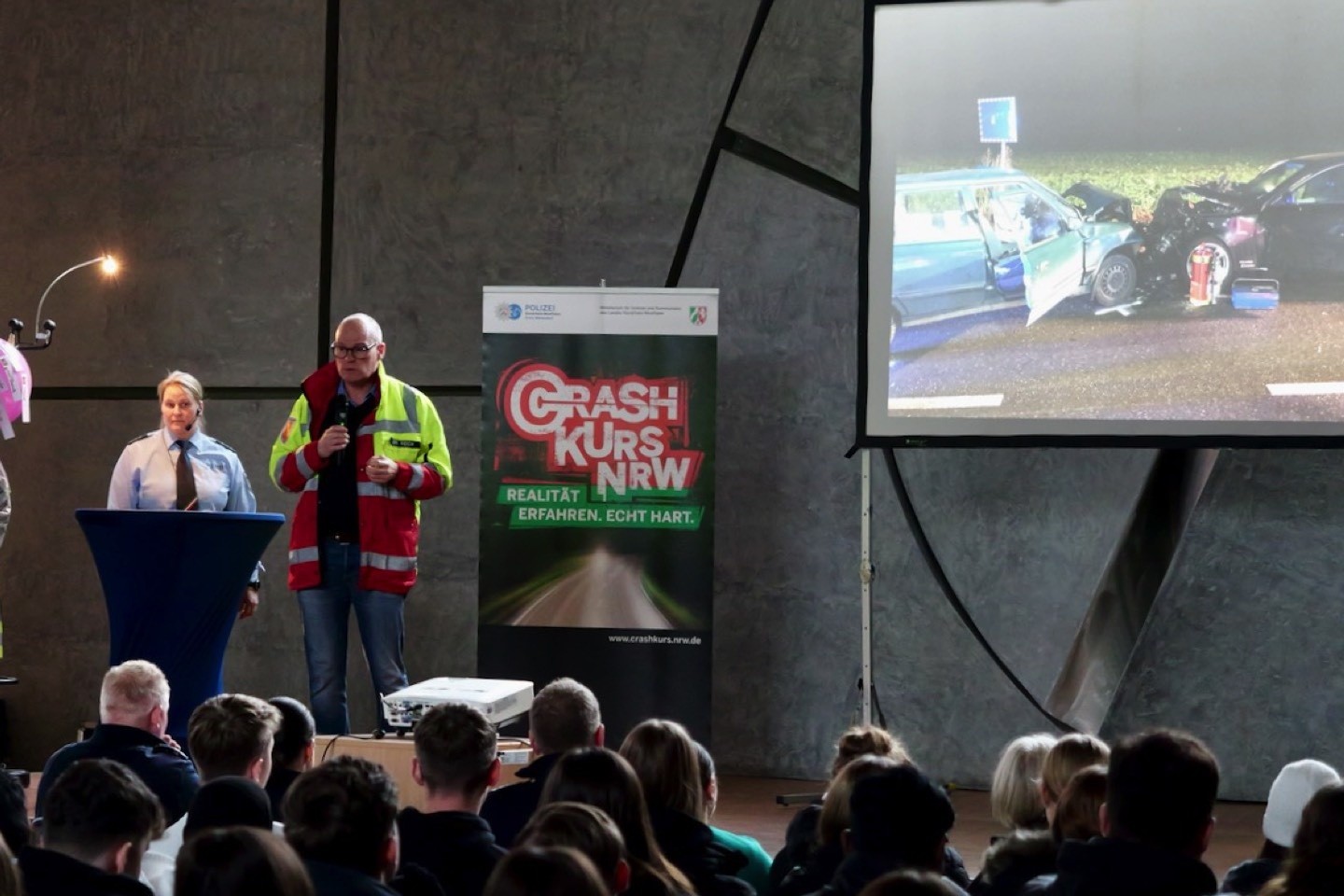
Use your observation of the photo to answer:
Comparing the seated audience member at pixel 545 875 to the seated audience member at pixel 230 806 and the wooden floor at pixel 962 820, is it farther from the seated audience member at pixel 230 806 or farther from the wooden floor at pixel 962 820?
the wooden floor at pixel 962 820

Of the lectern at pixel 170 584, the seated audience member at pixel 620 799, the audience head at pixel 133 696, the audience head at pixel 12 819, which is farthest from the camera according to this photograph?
the lectern at pixel 170 584

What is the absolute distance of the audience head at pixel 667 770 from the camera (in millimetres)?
2760

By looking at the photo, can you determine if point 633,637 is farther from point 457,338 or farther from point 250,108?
point 250,108

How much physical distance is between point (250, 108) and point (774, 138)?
2.18 metres

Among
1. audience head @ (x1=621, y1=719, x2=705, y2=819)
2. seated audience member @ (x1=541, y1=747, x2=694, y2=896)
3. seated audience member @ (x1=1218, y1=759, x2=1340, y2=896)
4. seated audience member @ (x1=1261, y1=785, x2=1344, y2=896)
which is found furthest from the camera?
audience head @ (x1=621, y1=719, x2=705, y2=819)

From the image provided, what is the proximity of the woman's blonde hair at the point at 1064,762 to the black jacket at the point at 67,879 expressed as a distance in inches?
61.6

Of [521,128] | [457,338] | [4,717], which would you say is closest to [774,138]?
[521,128]

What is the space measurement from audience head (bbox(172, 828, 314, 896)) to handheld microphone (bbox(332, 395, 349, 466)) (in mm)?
3538

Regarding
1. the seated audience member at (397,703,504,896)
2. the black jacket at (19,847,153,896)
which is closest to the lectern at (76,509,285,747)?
the seated audience member at (397,703,504,896)

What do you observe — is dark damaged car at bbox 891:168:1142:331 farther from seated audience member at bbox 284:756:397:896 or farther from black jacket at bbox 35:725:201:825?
seated audience member at bbox 284:756:397:896

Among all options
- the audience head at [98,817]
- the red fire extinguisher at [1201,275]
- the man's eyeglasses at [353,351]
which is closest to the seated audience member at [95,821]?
the audience head at [98,817]

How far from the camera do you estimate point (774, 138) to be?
20.8 ft

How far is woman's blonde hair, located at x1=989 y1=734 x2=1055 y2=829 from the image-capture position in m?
2.96

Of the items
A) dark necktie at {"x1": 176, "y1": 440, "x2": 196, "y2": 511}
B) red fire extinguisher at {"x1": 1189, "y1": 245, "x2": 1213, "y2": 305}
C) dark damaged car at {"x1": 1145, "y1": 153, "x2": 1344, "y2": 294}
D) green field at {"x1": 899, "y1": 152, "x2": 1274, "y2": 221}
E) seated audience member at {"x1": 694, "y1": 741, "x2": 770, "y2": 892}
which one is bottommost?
seated audience member at {"x1": 694, "y1": 741, "x2": 770, "y2": 892}
